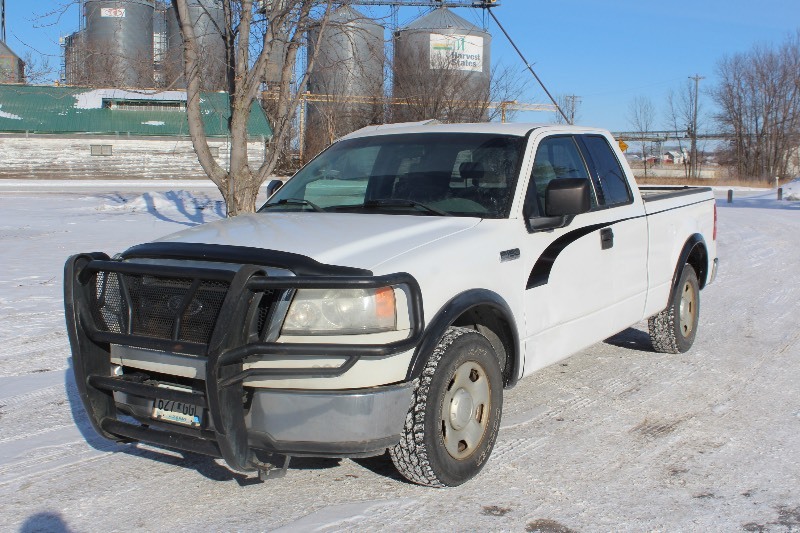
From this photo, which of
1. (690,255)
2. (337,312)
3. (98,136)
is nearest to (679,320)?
(690,255)

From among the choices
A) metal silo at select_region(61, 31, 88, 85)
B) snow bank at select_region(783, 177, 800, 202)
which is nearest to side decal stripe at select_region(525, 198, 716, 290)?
metal silo at select_region(61, 31, 88, 85)

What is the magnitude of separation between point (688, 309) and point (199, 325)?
16.1 ft

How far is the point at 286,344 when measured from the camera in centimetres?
360

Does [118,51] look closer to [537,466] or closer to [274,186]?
[274,186]

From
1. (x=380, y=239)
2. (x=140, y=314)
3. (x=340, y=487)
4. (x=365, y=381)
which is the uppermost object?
(x=380, y=239)

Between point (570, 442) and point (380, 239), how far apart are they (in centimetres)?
178

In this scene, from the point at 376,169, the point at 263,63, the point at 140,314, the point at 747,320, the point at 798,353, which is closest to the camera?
the point at 140,314

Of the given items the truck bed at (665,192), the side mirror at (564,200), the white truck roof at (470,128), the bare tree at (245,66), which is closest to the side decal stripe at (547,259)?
the side mirror at (564,200)

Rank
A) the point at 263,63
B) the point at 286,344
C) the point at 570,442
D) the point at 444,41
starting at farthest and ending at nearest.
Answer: the point at 444,41 → the point at 263,63 → the point at 570,442 → the point at 286,344

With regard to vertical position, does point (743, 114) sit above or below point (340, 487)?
above

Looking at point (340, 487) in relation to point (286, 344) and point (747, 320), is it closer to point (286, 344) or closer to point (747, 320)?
point (286, 344)

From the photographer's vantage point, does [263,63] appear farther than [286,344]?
Yes

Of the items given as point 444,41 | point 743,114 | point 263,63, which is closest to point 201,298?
point 263,63

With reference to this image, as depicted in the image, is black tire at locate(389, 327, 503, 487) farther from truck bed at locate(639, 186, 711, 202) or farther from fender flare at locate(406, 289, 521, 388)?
truck bed at locate(639, 186, 711, 202)
